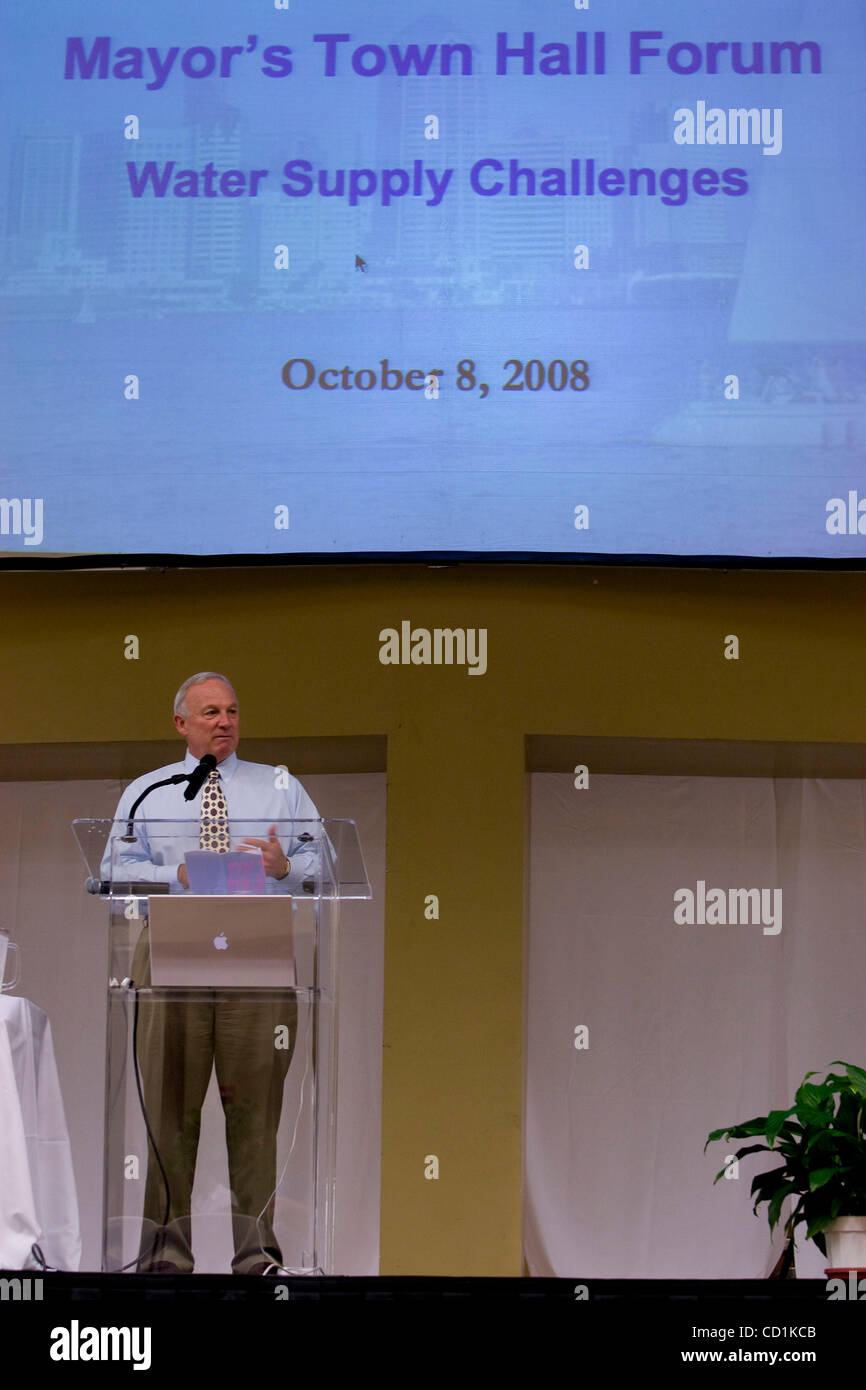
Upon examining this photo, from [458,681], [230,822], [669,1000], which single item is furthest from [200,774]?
[669,1000]

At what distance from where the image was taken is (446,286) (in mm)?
5355

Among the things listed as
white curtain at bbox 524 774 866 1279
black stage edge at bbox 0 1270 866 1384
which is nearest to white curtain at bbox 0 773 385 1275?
white curtain at bbox 524 774 866 1279

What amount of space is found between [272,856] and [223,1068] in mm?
442

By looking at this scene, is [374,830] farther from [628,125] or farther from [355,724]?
[628,125]

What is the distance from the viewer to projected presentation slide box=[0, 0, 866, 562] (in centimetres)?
528

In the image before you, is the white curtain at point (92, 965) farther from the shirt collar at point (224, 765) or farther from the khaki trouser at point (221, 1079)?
the khaki trouser at point (221, 1079)

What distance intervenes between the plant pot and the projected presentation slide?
7.50 feet

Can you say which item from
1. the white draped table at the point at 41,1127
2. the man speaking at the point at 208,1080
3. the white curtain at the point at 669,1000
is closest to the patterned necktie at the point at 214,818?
the man speaking at the point at 208,1080

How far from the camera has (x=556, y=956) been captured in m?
6.00

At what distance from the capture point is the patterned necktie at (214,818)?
3.69m

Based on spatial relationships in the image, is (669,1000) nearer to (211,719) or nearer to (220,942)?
(211,719)

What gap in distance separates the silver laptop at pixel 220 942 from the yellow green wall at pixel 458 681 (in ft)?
6.07
